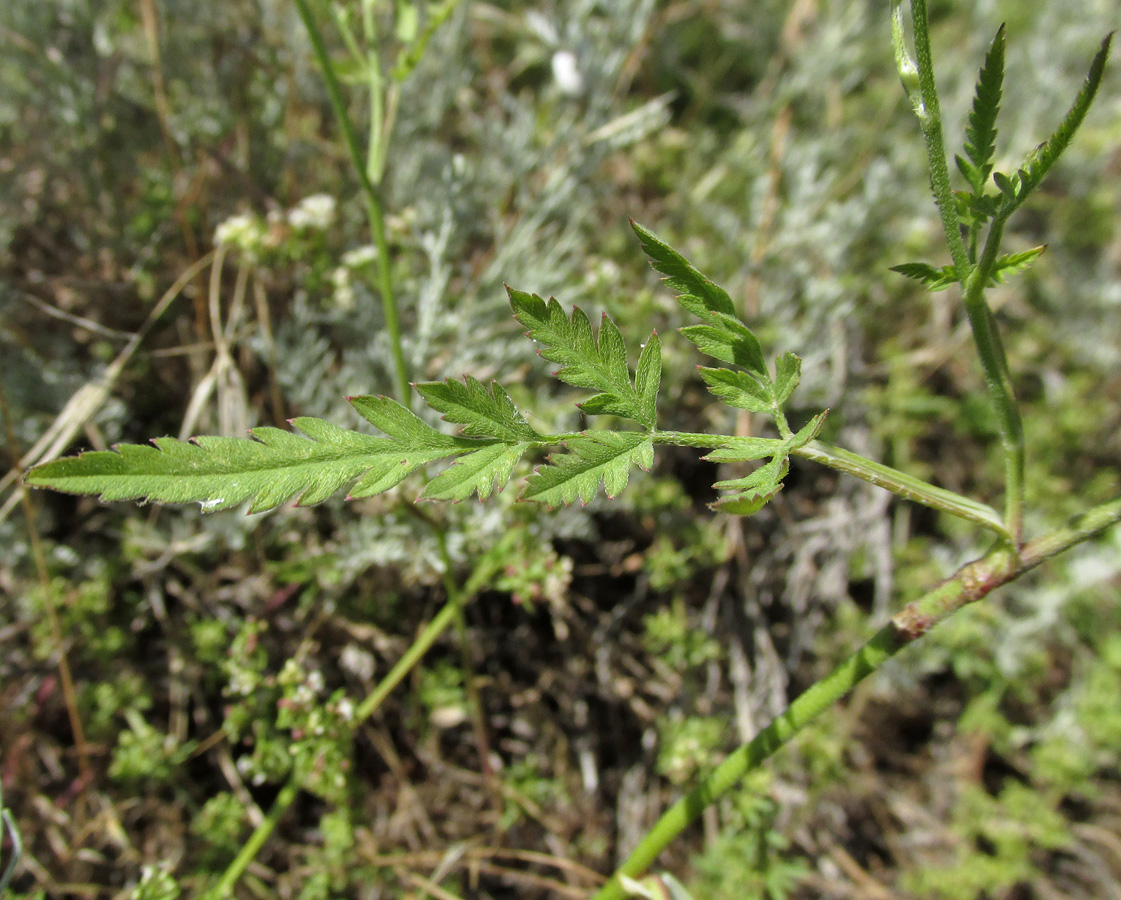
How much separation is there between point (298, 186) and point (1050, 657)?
3821 mm

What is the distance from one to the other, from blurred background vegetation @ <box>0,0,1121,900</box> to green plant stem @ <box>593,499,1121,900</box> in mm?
712

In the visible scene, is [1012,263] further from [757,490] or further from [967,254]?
[757,490]

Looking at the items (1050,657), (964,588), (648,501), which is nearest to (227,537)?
(648,501)

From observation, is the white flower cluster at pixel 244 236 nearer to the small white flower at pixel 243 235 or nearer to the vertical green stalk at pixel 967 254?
the small white flower at pixel 243 235

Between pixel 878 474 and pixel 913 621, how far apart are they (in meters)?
0.28

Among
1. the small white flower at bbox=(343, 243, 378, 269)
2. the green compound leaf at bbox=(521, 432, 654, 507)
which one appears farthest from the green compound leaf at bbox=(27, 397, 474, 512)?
the small white flower at bbox=(343, 243, 378, 269)

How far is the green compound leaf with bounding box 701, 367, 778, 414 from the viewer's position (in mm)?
1258

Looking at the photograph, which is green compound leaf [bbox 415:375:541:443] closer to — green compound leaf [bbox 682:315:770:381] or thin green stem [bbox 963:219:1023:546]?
green compound leaf [bbox 682:315:770:381]

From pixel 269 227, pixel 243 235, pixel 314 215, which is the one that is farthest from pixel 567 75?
pixel 243 235

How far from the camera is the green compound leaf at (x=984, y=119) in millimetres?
1058

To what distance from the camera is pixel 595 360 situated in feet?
4.16

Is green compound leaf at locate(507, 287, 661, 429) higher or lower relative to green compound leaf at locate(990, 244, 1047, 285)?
lower

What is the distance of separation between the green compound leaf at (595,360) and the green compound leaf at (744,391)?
0.35 ft

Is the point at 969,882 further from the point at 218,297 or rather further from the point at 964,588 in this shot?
the point at 218,297
